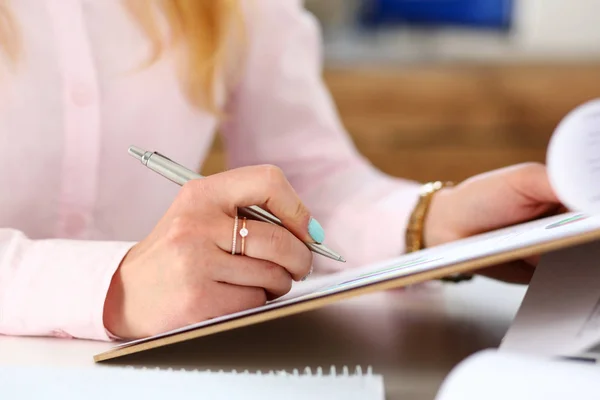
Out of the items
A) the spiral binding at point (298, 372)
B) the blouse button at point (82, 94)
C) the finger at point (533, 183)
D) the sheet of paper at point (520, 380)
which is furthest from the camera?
the blouse button at point (82, 94)

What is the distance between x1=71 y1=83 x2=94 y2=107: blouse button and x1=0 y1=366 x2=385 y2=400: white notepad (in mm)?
309

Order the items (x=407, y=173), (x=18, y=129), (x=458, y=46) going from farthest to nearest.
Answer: (x=458, y=46) → (x=407, y=173) → (x=18, y=129)

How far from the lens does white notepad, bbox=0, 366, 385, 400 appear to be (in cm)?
32

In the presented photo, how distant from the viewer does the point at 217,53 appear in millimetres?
727

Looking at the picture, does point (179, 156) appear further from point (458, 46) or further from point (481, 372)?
point (458, 46)

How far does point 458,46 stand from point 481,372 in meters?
1.98

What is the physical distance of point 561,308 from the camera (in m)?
0.38

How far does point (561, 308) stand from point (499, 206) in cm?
16

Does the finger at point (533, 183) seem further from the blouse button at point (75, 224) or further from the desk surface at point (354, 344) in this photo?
the blouse button at point (75, 224)

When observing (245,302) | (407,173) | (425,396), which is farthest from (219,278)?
(407,173)

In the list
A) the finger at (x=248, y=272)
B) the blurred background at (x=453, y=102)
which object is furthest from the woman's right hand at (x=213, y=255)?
the blurred background at (x=453, y=102)

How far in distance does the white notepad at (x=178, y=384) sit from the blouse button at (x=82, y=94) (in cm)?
31

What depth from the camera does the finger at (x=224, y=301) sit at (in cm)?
40

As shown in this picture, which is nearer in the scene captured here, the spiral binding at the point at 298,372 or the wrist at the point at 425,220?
the spiral binding at the point at 298,372
